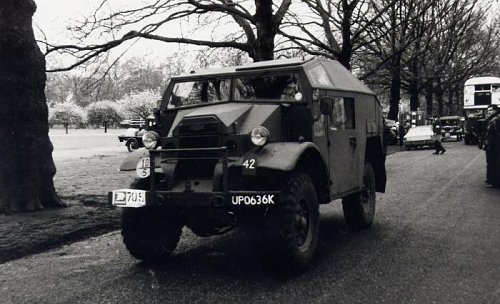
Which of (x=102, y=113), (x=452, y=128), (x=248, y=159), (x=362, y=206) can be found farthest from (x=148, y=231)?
(x=102, y=113)

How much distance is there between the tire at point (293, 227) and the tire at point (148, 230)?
1125 mm

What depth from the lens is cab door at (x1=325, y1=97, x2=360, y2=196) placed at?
6.93m

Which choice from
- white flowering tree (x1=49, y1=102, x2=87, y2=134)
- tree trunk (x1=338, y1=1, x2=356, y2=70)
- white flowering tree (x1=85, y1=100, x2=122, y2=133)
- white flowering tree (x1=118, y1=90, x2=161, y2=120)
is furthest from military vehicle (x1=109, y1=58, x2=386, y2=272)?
white flowering tree (x1=49, y1=102, x2=87, y2=134)

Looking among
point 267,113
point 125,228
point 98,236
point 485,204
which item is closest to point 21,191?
point 98,236

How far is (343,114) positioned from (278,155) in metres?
2.13

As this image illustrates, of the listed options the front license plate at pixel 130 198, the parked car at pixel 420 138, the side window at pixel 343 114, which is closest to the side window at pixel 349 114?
the side window at pixel 343 114

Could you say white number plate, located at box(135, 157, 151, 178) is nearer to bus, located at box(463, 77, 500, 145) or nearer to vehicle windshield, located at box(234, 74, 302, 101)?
vehicle windshield, located at box(234, 74, 302, 101)

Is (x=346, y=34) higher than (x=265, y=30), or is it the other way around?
(x=346, y=34)

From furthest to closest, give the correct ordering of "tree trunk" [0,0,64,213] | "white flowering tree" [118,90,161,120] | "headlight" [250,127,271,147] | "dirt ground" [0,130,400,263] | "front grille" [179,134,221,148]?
"white flowering tree" [118,90,161,120], "tree trunk" [0,0,64,213], "dirt ground" [0,130,400,263], "front grille" [179,134,221,148], "headlight" [250,127,271,147]

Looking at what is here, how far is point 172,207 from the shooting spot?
19.2ft

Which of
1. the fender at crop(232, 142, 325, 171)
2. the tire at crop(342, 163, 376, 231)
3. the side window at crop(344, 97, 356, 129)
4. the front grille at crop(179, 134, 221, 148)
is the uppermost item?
the side window at crop(344, 97, 356, 129)

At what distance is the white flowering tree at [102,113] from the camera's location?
252ft

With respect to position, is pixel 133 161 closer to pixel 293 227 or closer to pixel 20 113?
pixel 293 227

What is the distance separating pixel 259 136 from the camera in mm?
5672
